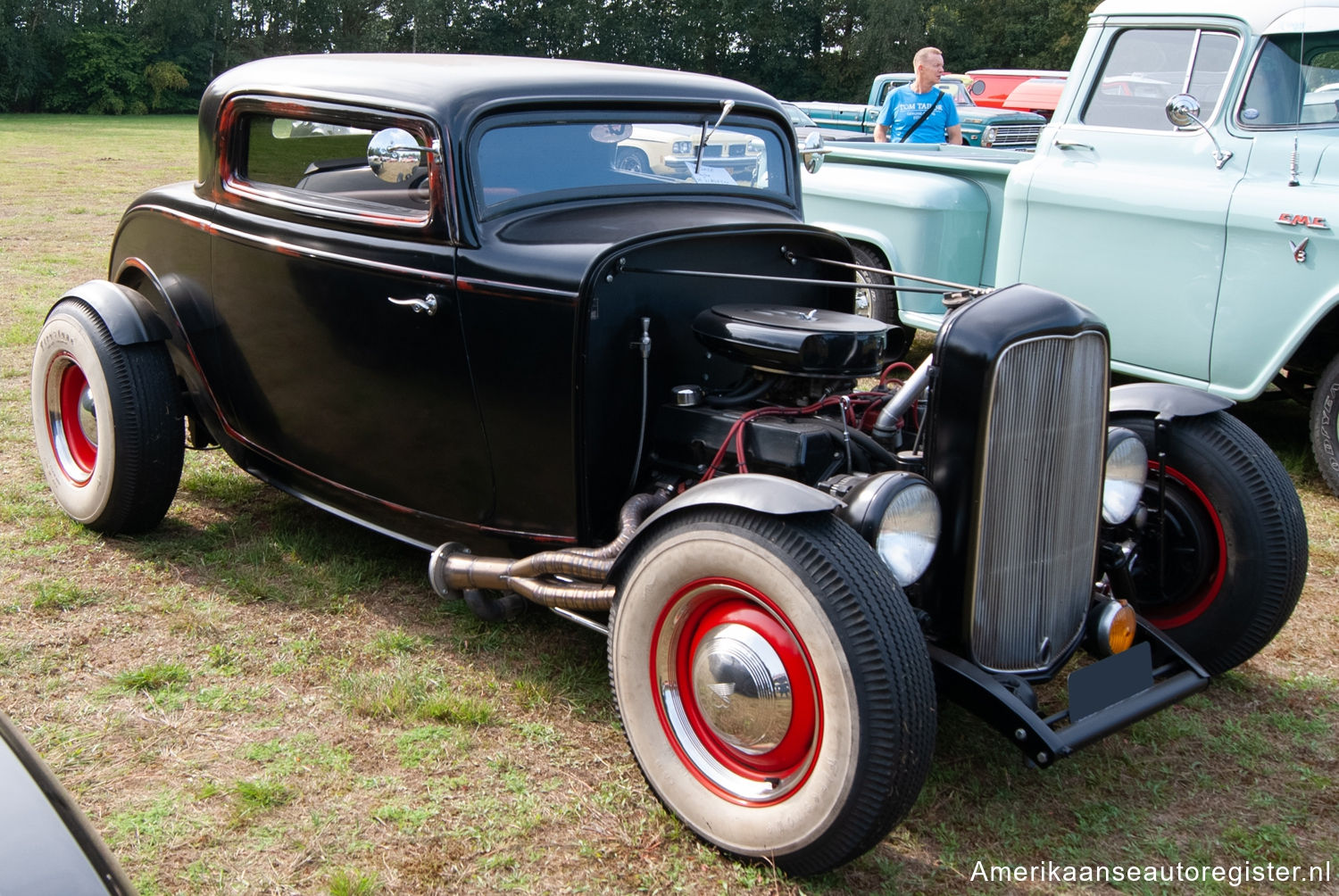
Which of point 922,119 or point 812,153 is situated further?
point 922,119

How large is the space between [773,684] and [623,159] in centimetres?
176

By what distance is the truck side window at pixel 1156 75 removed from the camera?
505 cm

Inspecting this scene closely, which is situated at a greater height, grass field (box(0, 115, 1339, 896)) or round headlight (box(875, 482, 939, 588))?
round headlight (box(875, 482, 939, 588))

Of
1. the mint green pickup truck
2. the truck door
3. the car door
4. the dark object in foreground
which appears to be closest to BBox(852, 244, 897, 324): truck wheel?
the mint green pickup truck

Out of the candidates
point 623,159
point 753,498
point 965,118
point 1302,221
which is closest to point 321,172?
point 623,159

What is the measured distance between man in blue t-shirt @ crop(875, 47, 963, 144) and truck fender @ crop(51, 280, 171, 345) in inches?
213

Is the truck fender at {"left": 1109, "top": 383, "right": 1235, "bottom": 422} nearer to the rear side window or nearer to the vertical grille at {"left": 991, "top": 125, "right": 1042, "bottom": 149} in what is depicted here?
the rear side window

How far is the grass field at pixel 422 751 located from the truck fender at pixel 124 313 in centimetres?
75


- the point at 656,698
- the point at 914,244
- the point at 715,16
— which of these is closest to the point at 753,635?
the point at 656,698

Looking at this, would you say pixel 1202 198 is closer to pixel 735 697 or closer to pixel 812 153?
pixel 812 153

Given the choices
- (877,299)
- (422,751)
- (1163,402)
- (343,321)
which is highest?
(343,321)

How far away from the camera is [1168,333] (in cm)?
509

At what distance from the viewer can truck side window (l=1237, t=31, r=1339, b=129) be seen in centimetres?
492

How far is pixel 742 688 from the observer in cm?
246
